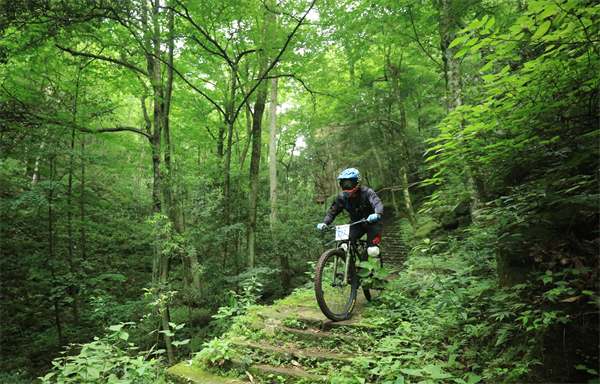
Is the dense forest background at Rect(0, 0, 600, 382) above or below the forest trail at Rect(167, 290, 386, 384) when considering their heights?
above

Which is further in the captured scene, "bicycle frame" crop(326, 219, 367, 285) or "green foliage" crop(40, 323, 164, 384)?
"bicycle frame" crop(326, 219, 367, 285)

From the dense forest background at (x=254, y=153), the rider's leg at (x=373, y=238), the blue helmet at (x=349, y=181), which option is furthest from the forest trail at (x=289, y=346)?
the blue helmet at (x=349, y=181)

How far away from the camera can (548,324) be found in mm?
2146

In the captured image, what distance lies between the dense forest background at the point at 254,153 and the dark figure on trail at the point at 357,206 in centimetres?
97

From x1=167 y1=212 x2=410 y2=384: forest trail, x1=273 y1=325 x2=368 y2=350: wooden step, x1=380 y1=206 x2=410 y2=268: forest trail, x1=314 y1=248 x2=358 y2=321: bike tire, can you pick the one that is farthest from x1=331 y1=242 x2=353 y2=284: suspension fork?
x1=380 y1=206 x2=410 y2=268: forest trail

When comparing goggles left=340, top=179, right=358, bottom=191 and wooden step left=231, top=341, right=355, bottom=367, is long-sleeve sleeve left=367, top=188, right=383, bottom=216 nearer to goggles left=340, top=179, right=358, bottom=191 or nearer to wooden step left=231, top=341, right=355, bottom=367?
goggles left=340, top=179, right=358, bottom=191

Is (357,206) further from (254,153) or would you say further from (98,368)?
(254,153)

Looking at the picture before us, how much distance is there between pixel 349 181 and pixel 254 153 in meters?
4.82

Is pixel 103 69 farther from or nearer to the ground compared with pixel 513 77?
farther from the ground

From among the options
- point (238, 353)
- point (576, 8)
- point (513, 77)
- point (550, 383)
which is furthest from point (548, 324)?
point (238, 353)

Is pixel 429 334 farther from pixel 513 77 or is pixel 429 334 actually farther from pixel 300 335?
pixel 513 77

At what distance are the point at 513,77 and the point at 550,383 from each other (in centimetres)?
233

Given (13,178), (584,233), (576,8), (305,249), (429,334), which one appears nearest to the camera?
(576,8)

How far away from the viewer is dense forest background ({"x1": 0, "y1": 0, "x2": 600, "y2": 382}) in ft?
7.69
